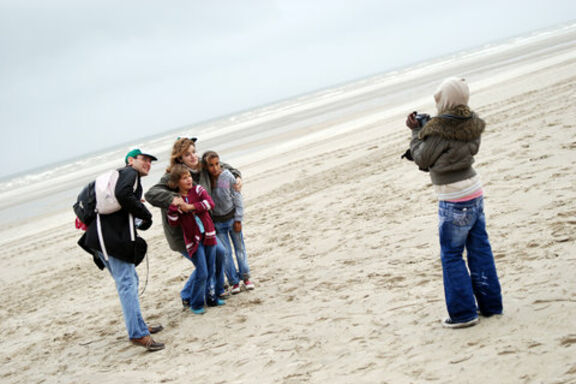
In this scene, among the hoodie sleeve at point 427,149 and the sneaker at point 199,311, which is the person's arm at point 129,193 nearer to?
the sneaker at point 199,311

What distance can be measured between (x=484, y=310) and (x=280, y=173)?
33.4ft

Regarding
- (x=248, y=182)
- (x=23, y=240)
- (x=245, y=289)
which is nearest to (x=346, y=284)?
(x=245, y=289)

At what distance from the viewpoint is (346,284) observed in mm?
5344

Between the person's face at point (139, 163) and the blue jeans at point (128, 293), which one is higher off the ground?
the person's face at point (139, 163)

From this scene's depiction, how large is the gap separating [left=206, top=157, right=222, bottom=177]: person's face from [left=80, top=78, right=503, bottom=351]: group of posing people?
0.04 feet

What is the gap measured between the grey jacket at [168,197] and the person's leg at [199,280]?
0.69 ft

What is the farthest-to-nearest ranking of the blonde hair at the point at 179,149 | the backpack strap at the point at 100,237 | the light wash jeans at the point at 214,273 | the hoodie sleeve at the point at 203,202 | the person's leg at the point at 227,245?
the person's leg at the point at 227,245, the light wash jeans at the point at 214,273, the blonde hair at the point at 179,149, the hoodie sleeve at the point at 203,202, the backpack strap at the point at 100,237

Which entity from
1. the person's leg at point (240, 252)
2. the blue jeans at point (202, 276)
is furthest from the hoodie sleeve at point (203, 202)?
the person's leg at point (240, 252)

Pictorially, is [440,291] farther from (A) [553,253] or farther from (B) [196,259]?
(B) [196,259]

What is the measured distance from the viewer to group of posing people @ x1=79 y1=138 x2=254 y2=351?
4.78 m

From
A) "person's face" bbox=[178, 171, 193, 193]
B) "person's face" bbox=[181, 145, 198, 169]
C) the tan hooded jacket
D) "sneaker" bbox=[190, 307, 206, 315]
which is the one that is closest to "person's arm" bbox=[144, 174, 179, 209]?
"person's face" bbox=[178, 171, 193, 193]

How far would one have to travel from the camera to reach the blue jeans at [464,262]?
12.3 ft

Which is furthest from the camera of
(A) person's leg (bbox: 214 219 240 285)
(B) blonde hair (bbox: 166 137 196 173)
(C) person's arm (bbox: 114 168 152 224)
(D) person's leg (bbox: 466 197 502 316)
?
(A) person's leg (bbox: 214 219 240 285)

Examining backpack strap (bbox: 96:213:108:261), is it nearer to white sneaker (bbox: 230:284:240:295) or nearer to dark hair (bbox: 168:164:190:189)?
dark hair (bbox: 168:164:190:189)
